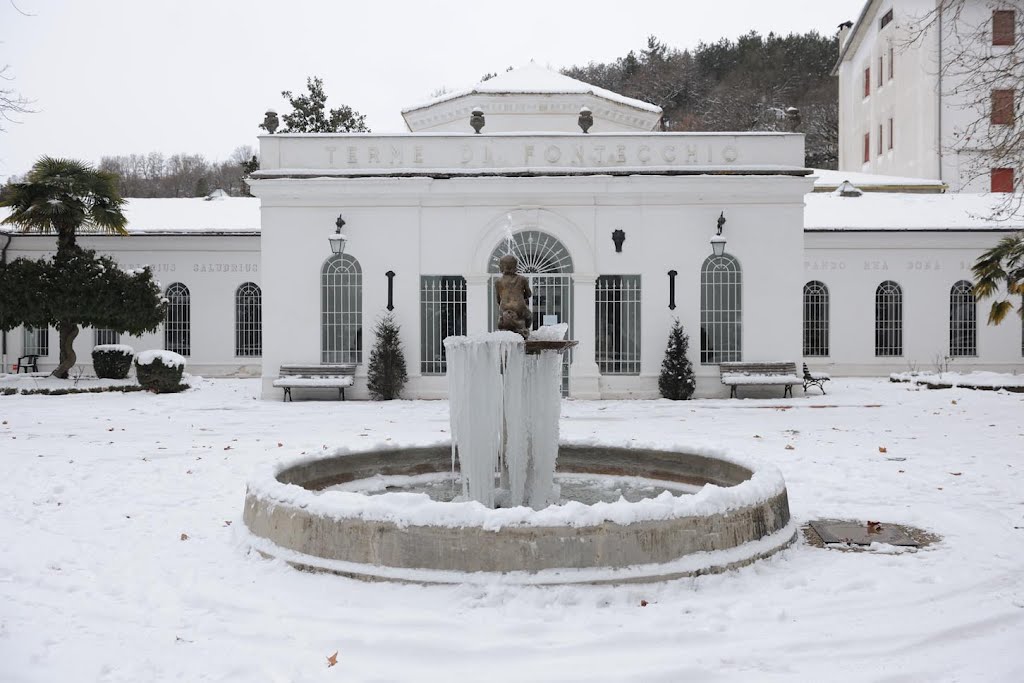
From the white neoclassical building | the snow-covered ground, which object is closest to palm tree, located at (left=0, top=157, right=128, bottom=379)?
the white neoclassical building

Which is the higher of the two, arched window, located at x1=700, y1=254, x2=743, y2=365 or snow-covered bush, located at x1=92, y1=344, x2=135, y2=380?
arched window, located at x1=700, y1=254, x2=743, y2=365

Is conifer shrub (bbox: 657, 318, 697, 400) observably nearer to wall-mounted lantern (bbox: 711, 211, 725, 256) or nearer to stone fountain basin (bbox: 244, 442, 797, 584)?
wall-mounted lantern (bbox: 711, 211, 725, 256)

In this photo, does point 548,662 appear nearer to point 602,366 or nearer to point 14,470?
point 14,470

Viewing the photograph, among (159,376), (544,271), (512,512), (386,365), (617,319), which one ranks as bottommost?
(512,512)

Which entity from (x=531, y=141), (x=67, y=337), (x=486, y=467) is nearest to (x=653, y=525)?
(x=486, y=467)

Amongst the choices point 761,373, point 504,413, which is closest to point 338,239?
point 761,373

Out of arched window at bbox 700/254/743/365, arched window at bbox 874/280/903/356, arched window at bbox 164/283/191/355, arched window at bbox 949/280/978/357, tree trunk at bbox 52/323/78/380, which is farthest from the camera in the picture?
arched window at bbox 164/283/191/355

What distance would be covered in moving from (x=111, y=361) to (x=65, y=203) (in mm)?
4215

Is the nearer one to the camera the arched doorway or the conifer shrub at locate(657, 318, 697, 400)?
the conifer shrub at locate(657, 318, 697, 400)

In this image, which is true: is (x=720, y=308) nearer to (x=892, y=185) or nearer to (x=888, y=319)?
(x=888, y=319)

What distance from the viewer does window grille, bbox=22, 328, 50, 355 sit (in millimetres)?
25938

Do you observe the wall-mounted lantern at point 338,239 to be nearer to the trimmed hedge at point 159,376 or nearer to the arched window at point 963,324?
the trimmed hedge at point 159,376

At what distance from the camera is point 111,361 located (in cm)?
2203

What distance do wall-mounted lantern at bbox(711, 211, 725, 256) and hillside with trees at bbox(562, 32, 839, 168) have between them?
3710 centimetres
